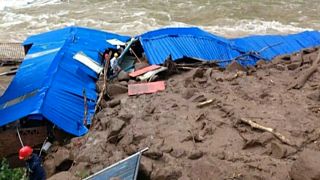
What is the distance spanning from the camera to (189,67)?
11695 millimetres

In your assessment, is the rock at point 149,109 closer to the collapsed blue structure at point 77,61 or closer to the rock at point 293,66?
the collapsed blue structure at point 77,61

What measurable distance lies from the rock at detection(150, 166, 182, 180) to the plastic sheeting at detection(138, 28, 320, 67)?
16.7ft

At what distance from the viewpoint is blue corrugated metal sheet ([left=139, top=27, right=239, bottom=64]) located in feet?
39.8

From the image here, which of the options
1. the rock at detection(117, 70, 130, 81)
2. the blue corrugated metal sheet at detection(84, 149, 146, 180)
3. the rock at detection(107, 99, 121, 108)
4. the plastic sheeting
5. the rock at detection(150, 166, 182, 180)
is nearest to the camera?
the blue corrugated metal sheet at detection(84, 149, 146, 180)

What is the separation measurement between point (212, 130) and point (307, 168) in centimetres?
246

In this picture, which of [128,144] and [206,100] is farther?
[206,100]

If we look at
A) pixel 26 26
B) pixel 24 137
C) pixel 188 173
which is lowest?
pixel 26 26

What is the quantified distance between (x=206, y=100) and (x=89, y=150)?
2.70 meters

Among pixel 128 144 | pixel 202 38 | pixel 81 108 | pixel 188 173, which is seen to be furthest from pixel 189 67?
pixel 188 173

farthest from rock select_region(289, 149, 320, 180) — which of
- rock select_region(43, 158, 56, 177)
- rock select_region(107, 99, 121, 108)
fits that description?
rock select_region(107, 99, 121, 108)

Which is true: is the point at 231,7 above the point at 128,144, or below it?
below

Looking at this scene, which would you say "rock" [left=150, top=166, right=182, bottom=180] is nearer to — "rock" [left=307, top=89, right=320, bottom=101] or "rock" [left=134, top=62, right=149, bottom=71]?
"rock" [left=307, top=89, right=320, bottom=101]

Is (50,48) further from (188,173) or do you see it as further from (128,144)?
(188,173)

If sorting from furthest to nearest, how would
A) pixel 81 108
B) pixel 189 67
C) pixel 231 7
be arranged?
pixel 231 7, pixel 189 67, pixel 81 108
